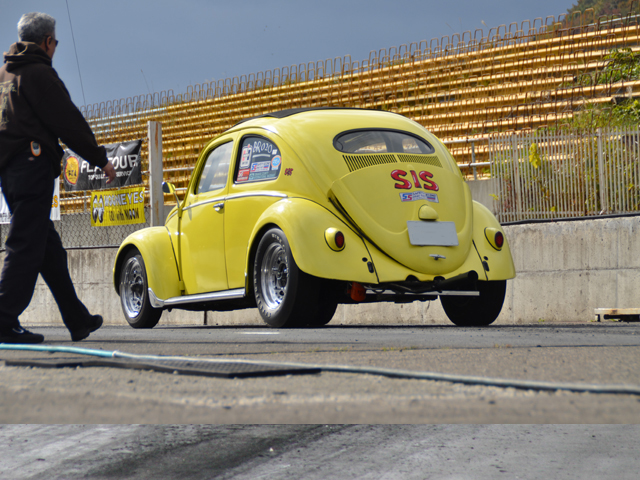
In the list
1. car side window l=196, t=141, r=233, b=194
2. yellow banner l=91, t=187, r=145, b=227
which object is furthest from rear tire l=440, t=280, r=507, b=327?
yellow banner l=91, t=187, r=145, b=227

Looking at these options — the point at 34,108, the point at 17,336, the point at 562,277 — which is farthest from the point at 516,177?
the point at 17,336

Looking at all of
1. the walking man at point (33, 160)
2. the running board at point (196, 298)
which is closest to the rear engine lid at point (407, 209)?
the running board at point (196, 298)

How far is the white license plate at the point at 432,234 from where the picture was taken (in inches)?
216

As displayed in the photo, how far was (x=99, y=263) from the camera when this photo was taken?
Result: 10.2m

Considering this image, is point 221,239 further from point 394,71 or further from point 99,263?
point 394,71

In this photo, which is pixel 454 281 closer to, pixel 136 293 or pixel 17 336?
pixel 17 336

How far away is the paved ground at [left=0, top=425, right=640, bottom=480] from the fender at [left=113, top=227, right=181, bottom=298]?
3512 millimetres

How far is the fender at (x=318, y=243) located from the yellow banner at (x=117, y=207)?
5.17m

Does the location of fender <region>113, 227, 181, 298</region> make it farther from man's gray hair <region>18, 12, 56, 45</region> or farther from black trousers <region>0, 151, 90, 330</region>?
man's gray hair <region>18, 12, 56, 45</region>

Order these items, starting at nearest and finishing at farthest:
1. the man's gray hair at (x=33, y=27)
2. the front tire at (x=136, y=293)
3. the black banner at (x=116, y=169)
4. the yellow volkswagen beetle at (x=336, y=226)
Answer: the man's gray hair at (x=33, y=27) < the yellow volkswagen beetle at (x=336, y=226) < the front tire at (x=136, y=293) < the black banner at (x=116, y=169)

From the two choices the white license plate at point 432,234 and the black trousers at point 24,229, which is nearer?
the black trousers at point 24,229

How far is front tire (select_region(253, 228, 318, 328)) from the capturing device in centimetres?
520

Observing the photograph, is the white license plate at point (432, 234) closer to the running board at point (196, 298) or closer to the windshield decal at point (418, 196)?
the windshield decal at point (418, 196)

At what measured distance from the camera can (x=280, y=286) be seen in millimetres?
5477
